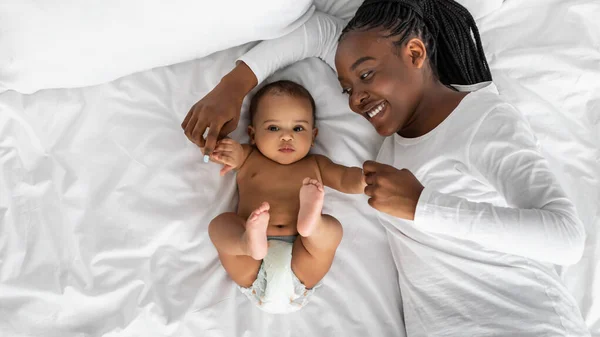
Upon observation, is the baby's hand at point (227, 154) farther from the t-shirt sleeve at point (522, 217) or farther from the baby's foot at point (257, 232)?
the t-shirt sleeve at point (522, 217)

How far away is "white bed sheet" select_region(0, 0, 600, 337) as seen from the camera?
44.8 inches

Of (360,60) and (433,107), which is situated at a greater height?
(360,60)

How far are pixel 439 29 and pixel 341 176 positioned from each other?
0.44 m

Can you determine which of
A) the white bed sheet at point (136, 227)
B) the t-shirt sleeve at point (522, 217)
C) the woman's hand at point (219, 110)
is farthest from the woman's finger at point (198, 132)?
the t-shirt sleeve at point (522, 217)

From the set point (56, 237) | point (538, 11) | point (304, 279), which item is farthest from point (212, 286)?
point (538, 11)

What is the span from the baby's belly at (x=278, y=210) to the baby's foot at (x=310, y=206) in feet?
0.50

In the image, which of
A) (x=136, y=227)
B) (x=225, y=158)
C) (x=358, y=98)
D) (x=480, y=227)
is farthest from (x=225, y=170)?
(x=480, y=227)

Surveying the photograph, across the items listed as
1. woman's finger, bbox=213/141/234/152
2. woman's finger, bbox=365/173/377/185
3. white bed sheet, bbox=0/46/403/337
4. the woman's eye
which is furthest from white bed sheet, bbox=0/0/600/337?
woman's finger, bbox=365/173/377/185

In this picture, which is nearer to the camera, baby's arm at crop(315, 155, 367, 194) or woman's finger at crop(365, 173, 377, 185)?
woman's finger at crop(365, 173, 377, 185)

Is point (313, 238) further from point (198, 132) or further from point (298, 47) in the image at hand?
point (298, 47)

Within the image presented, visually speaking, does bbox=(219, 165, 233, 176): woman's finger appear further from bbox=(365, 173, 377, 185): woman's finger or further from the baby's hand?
bbox=(365, 173, 377, 185): woman's finger

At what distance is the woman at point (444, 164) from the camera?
93 centimetres

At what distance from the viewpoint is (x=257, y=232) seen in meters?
1.07

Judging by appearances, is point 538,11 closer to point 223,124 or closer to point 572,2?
point 572,2
